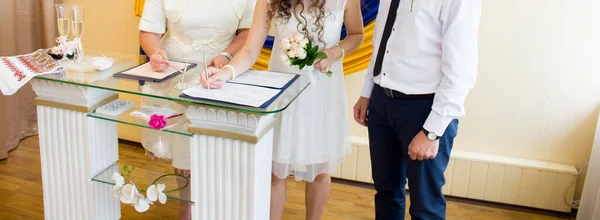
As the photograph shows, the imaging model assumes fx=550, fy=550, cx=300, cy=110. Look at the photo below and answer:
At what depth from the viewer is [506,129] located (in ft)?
10.6

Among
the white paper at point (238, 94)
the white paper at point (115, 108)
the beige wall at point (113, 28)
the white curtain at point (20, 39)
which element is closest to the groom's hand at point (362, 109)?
the white paper at point (238, 94)

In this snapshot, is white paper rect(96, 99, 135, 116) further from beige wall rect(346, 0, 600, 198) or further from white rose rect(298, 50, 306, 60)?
beige wall rect(346, 0, 600, 198)

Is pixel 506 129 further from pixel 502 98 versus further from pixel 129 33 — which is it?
pixel 129 33

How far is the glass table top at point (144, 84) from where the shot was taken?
170 centimetres

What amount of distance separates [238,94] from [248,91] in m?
0.05

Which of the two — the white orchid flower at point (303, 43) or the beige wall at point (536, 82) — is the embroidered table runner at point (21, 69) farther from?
the beige wall at point (536, 82)

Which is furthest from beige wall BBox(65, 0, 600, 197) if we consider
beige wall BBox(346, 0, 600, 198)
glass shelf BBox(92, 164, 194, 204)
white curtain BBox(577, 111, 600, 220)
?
glass shelf BBox(92, 164, 194, 204)

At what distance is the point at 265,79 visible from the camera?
2018mm

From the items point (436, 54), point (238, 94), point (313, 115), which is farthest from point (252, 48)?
point (436, 54)

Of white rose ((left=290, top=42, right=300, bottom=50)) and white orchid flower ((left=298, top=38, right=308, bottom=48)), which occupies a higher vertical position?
white orchid flower ((left=298, top=38, right=308, bottom=48))

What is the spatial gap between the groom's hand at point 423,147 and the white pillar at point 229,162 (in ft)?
1.64

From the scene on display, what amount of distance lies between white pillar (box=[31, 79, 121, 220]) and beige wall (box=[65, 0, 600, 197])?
1714 mm

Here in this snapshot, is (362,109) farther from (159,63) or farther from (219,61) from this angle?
(159,63)

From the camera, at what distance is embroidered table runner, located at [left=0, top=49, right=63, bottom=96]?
1931 mm
